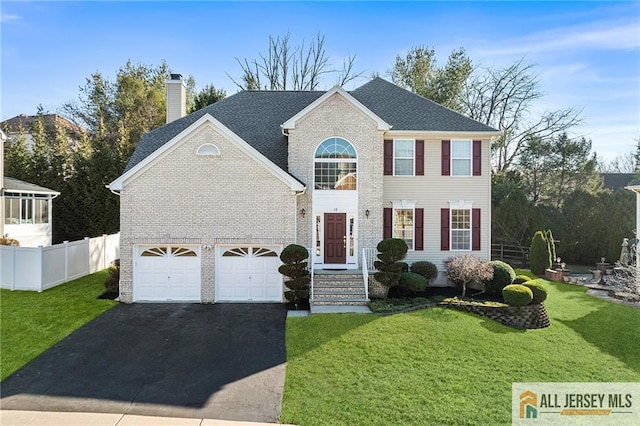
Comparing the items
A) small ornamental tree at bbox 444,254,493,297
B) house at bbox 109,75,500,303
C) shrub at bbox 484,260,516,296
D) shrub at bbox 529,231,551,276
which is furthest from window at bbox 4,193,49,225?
shrub at bbox 529,231,551,276

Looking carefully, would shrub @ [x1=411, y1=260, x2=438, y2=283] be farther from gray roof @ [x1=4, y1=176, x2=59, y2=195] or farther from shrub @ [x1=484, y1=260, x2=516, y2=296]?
gray roof @ [x1=4, y1=176, x2=59, y2=195]

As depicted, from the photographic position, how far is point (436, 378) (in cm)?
869

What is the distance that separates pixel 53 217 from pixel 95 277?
1113 cm

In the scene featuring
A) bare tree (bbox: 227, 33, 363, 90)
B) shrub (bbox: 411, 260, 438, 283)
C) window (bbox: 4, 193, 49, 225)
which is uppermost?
bare tree (bbox: 227, 33, 363, 90)

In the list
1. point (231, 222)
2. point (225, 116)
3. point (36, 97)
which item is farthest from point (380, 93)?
point (36, 97)

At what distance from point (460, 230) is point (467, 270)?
124 inches

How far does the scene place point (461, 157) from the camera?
1741cm

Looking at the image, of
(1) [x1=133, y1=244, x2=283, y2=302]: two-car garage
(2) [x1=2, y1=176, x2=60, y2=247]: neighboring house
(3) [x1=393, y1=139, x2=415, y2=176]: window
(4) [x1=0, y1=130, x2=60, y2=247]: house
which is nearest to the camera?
(1) [x1=133, y1=244, x2=283, y2=302]: two-car garage

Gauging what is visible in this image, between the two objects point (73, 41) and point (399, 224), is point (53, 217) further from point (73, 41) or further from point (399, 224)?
point (399, 224)

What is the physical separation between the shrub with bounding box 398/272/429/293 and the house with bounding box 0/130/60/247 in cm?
2189

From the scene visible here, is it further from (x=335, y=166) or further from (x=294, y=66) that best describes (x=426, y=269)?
(x=294, y=66)

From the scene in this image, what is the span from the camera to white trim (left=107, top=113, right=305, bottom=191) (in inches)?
559

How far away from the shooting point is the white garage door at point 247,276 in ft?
48.1

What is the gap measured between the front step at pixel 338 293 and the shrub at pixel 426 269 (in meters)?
2.97
